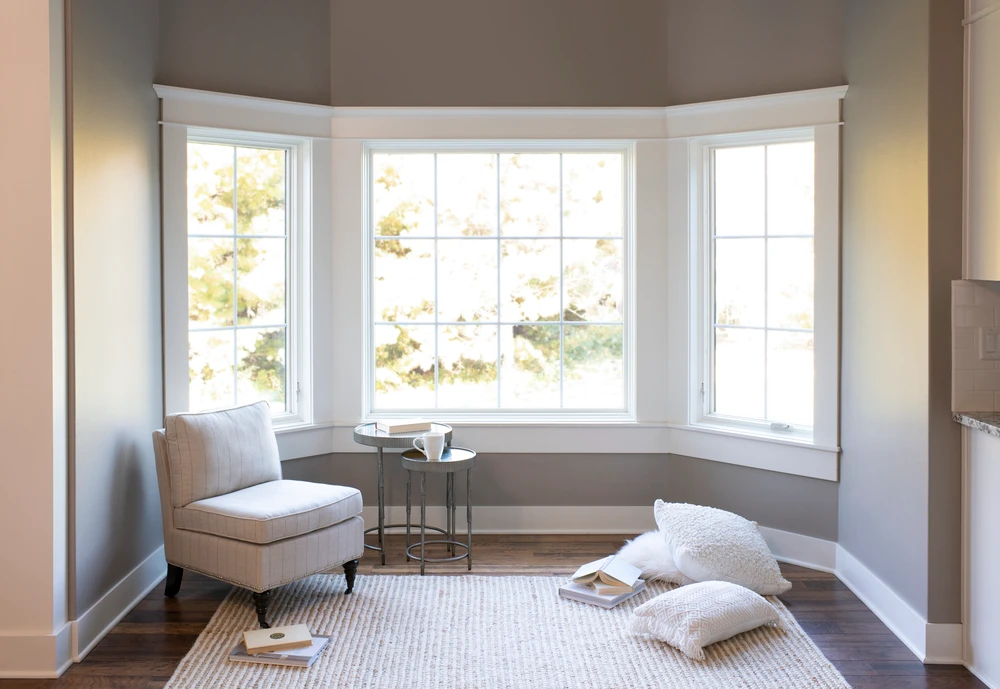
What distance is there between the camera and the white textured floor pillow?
400 cm

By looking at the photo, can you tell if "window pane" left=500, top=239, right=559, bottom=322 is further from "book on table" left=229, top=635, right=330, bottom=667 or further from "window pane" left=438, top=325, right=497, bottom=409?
"book on table" left=229, top=635, right=330, bottom=667

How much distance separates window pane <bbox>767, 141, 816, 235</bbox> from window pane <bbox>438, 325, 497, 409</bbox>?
1615 millimetres

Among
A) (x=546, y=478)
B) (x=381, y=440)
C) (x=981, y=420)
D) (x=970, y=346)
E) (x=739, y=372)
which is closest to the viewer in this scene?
(x=981, y=420)

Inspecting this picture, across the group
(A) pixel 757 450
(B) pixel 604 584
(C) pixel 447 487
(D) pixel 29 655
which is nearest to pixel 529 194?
(C) pixel 447 487

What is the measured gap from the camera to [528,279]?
5051mm

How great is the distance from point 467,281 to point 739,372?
1.55 m

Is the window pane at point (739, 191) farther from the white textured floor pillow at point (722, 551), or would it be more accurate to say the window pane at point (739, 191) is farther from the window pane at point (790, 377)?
the white textured floor pillow at point (722, 551)

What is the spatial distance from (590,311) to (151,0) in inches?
106

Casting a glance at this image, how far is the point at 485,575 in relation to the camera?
4.30 meters

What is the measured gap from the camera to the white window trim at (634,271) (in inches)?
191

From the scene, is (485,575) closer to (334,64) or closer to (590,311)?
(590,311)

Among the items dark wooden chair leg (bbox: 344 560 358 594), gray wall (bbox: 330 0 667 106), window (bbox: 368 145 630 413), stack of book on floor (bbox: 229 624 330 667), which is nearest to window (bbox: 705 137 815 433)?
window (bbox: 368 145 630 413)

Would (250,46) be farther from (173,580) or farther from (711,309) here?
(711,309)

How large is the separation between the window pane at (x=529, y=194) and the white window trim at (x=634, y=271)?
0.17 meters
